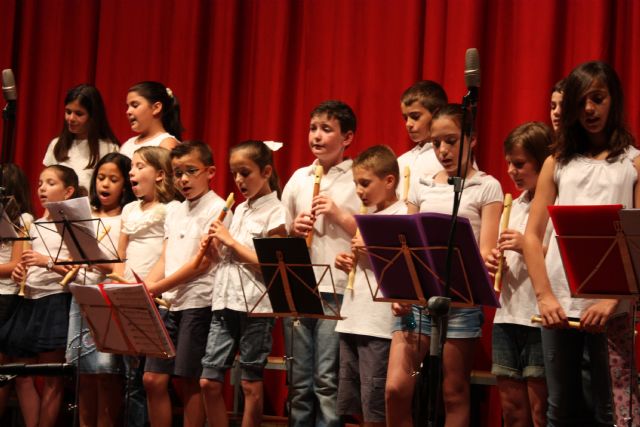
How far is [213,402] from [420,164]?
1456 mm

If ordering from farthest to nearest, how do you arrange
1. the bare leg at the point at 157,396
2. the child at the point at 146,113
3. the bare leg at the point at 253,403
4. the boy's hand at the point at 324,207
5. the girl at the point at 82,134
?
the girl at the point at 82,134 → the child at the point at 146,113 → the bare leg at the point at 157,396 → the bare leg at the point at 253,403 → the boy's hand at the point at 324,207

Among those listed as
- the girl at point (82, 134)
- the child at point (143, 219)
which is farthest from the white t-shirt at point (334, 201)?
the girl at point (82, 134)

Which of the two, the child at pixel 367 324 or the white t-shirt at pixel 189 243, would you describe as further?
the white t-shirt at pixel 189 243

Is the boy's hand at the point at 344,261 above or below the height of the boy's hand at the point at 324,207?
below

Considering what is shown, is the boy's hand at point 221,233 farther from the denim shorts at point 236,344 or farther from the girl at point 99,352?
the girl at point 99,352

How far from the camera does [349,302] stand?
3.78m

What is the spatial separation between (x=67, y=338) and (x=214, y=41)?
2.20 m

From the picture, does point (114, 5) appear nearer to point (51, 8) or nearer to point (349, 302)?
point (51, 8)

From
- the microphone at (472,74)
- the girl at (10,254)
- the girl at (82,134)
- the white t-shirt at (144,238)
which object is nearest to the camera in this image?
the microphone at (472,74)

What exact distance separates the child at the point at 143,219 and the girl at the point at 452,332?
1.56 meters

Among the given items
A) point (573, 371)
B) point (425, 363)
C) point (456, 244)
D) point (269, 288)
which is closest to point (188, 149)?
point (269, 288)

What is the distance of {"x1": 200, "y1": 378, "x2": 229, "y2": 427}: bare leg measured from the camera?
4.05 metres

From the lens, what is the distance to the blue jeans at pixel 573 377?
3.03 metres

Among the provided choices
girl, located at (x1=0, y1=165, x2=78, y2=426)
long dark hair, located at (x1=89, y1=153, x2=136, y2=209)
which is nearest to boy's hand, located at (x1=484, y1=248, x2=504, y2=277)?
long dark hair, located at (x1=89, y1=153, x2=136, y2=209)
